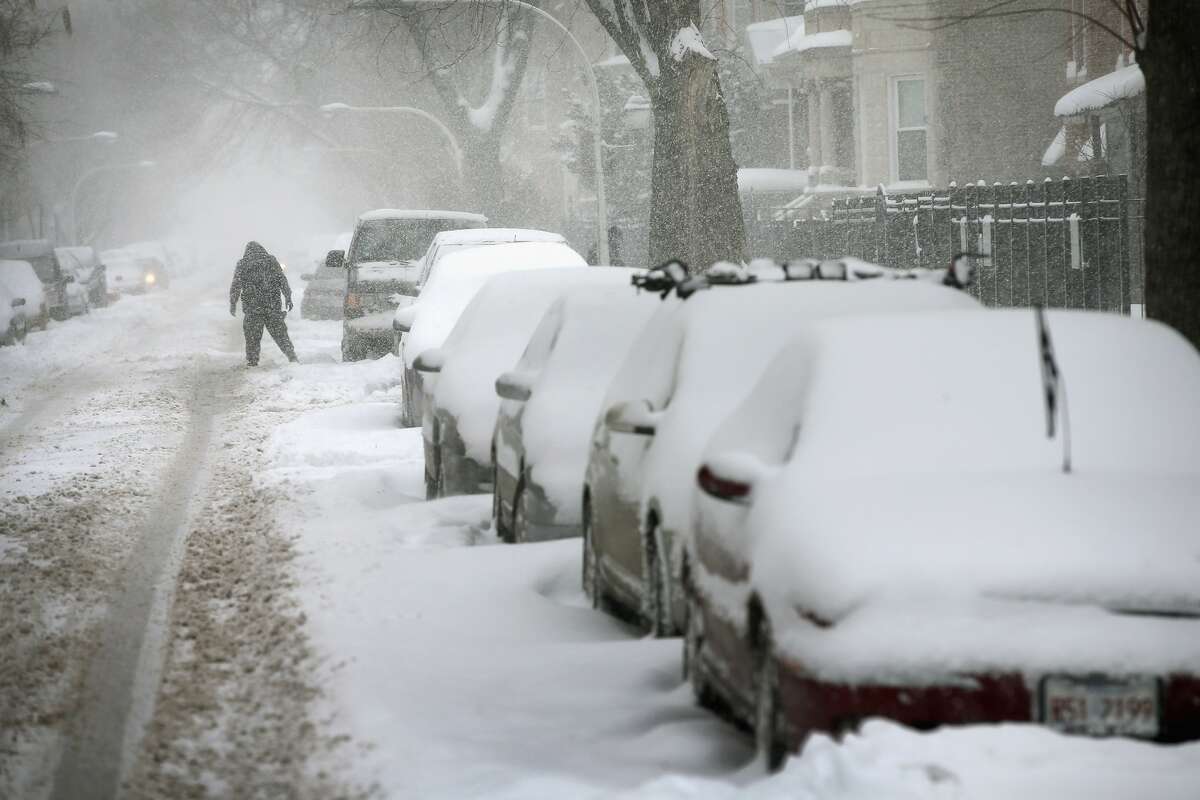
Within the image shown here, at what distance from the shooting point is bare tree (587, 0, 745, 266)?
74.5 feet

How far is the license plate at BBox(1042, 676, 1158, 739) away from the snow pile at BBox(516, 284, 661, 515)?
4438 millimetres

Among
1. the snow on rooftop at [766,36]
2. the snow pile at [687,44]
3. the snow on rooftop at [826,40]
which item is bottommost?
the snow pile at [687,44]

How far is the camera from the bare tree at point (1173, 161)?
9.58m

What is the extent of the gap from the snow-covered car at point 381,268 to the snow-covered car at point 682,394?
1691 cm

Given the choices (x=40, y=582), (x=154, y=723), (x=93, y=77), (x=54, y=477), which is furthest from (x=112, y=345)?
(x=93, y=77)

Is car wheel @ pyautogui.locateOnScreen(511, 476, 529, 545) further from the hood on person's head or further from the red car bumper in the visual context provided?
the hood on person's head

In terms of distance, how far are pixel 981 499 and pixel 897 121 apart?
3352cm

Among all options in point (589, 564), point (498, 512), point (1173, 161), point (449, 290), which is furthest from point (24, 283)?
point (1173, 161)

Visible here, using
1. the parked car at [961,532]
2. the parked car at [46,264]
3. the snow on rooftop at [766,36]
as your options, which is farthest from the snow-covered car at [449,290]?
the snow on rooftop at [766,36]

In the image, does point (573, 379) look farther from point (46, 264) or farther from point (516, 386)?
point (46, 264)

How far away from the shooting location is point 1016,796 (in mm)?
4707

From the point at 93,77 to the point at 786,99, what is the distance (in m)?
35.9

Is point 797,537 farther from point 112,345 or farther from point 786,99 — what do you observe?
point 786,99

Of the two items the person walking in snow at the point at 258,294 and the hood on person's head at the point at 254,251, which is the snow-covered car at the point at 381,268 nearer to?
the person walking in snow at the point at 258,294
